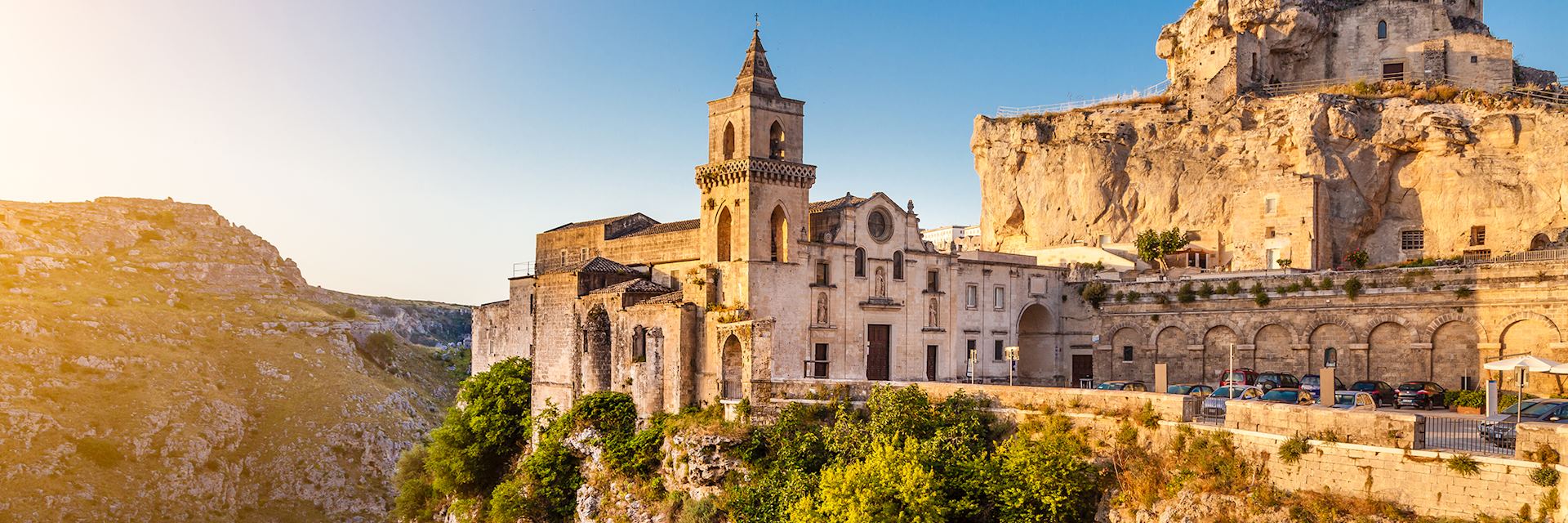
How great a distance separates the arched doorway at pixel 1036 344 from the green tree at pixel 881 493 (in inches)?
929

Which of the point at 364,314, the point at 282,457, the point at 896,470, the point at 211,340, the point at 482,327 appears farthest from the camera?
the point at 364,314

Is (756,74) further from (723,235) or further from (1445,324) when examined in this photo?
(1445,324)

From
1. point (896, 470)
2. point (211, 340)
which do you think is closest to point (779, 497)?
point (896, 470)

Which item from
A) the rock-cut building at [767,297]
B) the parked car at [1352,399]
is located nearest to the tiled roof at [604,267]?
the rock-cut building at [767,297]

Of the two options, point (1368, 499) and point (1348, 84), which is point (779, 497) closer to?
point (1368, 499)

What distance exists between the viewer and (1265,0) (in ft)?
211

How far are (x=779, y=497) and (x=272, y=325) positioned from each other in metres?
72.1

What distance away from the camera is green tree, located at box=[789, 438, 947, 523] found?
2891 cm

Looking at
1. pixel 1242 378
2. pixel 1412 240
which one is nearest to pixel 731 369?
pixel 1242 378

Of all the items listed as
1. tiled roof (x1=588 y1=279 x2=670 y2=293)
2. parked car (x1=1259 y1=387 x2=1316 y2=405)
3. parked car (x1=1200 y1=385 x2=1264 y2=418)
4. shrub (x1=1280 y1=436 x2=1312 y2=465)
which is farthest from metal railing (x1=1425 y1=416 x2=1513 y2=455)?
tiled roof (x1=588 y1=279 x2=670 y2=293)

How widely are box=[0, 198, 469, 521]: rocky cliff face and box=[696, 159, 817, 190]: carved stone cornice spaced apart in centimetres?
4051

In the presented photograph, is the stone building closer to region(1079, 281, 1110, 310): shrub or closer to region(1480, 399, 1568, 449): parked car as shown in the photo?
region(1079, 281, 1110, 310): shrub

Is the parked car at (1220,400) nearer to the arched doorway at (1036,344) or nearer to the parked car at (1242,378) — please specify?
the parked car at (1242,378)

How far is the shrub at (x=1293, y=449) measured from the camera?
79.2 ft
